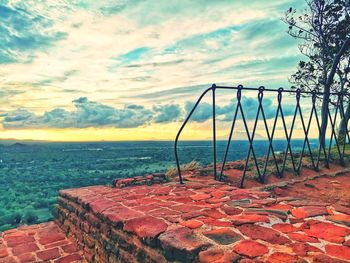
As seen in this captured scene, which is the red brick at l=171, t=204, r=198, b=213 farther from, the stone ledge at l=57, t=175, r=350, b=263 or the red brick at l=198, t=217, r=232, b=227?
the red brick at l=198, t=217, r=232, b=227

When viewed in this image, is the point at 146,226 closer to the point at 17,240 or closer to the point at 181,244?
the point at 181,244

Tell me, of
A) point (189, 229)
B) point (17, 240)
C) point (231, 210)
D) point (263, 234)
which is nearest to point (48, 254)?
point (17, 240)

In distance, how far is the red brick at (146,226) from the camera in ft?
7.14

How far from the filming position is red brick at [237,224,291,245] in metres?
1.89

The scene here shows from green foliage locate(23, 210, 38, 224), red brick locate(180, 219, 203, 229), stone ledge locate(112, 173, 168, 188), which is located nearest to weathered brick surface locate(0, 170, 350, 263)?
red brick locate(180, 219, 203, 229)

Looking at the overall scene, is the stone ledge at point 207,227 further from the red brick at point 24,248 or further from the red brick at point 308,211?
the red brick at point 24,248

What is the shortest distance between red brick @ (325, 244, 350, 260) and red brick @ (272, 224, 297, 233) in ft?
0.94

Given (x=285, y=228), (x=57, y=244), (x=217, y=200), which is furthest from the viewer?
(x=57, y=244)

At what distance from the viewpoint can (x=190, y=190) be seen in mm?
3479

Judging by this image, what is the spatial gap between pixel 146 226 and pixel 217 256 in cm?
74

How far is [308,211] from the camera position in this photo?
2408 mm

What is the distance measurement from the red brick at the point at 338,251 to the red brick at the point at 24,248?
328 centimetres

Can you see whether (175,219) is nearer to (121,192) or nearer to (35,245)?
(121,192)

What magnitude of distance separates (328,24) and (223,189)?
11132 mm
